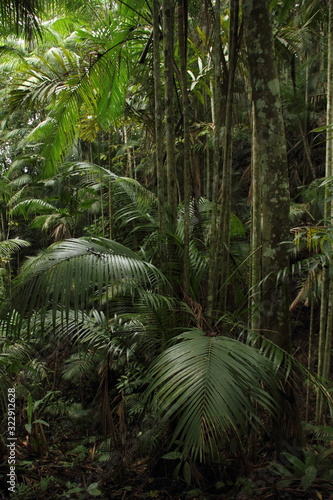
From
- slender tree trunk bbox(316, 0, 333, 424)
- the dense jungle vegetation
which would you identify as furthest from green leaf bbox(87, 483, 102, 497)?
slender tree trunk bbox(316, 0, 333, 424)

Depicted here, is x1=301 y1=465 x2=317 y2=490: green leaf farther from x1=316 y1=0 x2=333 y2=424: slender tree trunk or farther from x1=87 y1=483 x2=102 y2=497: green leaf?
x1=87 y1=483 x2=102 y2=497: green leaf

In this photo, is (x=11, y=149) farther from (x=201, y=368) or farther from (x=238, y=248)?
(x=201, y=368)

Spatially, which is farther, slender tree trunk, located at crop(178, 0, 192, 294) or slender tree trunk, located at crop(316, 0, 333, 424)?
slender tree trunk, located at crop(316, 0, 333, 424)

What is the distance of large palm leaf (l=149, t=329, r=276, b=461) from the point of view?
147 cm

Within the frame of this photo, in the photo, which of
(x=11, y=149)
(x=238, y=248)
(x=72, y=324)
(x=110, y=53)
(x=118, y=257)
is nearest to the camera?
(x=118, y=257)

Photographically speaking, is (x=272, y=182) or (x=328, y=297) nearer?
(x=272, y=182)

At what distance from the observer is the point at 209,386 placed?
1568mm

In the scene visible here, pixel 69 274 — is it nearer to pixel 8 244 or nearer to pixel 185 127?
pixel 185 127

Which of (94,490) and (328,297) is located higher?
(328,297)

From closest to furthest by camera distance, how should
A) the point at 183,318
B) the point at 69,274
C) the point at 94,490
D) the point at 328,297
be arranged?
1. the point at 69,274
2. the point at 94,490
3. the point at 183,318
4. the point at 328,297

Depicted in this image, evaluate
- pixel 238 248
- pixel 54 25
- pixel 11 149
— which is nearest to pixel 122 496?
pixel 238 248

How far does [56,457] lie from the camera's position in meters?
2.82

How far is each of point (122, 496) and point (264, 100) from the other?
8.50 feet

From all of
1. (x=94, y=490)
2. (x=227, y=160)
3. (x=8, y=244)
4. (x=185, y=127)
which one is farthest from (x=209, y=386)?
(x=8, y=244)
